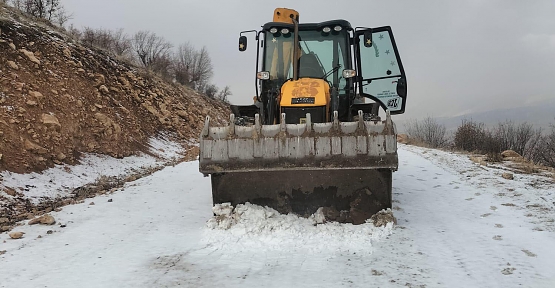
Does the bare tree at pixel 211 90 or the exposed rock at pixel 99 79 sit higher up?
the bare tree at pixel 211 90

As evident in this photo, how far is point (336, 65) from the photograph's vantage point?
6367 millimetres

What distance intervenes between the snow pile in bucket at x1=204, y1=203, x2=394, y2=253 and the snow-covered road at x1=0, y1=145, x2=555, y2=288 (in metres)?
0.01

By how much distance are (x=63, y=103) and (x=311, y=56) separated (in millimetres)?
7786

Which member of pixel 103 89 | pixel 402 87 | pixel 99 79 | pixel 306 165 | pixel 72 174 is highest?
pixel 99 79

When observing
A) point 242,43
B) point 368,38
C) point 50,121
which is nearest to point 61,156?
point 50,121

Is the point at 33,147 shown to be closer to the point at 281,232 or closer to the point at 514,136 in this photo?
the point at 281,232

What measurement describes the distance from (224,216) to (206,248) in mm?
645

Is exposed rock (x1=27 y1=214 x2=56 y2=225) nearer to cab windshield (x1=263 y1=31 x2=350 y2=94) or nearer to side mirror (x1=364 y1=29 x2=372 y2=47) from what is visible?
cab windshield (x1=263 y1=31 x2=350 y2=94)

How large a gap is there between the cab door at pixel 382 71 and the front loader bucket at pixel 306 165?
179 centimetres

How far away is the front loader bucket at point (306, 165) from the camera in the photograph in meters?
4.75

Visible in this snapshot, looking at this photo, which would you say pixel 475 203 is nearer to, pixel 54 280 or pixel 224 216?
pixel 224 216

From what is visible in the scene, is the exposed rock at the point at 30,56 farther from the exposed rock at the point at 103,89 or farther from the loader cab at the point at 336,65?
the loader cab at the point at 336,65

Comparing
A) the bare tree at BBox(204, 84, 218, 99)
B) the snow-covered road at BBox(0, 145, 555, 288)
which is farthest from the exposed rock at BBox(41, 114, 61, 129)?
the bare tree at BBox(204, 84, 218, 99)

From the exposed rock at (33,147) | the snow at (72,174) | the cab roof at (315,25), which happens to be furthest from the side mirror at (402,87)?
the exposed rock at (33,147)
